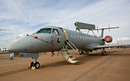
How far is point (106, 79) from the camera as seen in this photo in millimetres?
4551

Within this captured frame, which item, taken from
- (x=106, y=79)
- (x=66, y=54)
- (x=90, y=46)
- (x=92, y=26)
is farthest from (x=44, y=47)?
(x=92, y=26)

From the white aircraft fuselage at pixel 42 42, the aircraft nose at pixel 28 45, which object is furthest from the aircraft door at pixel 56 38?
the aircraft nose at pixel 28 45

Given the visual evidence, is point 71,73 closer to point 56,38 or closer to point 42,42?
point 42,42

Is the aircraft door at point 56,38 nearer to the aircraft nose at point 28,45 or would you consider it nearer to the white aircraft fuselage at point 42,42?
the white aircraft fuselage at point 42,42

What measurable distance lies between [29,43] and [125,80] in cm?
569

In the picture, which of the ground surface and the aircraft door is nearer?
the ground surface

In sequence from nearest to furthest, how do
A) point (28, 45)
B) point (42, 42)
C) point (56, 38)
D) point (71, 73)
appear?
point (71, 73) → point (28, 45) → point (42, 42) → point (56, 38)

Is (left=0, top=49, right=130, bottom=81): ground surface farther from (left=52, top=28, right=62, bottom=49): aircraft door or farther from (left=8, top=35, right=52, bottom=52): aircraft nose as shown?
(left=52, top=28, right=62, bottom=49): aircraft door

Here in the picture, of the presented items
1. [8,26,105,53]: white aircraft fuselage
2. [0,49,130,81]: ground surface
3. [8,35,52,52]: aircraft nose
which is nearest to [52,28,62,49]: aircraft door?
[8,26,105,53]: white aircraft fuselage

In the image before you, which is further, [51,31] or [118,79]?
[51,31]

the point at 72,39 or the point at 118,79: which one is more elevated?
the point at 72,39

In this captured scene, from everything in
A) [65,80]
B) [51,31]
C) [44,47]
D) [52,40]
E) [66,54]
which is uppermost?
[51,31]

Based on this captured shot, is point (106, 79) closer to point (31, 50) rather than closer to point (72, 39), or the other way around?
point (31, 50)

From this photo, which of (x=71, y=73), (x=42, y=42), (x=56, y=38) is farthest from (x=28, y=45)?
(x=71, y=73)
